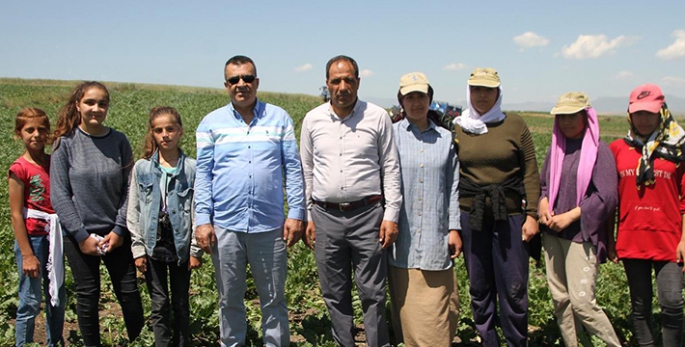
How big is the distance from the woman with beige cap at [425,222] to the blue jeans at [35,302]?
2.46 metres

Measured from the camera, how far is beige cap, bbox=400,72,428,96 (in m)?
3.51

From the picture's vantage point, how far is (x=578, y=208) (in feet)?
11.8

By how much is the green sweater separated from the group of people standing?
0.01m

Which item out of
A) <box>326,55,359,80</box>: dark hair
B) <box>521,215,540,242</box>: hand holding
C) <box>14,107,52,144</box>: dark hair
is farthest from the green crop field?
<box>326,55,359,80</box>: dark hair

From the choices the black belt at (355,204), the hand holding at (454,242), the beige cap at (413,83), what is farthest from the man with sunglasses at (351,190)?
the hand holding at (454,242)

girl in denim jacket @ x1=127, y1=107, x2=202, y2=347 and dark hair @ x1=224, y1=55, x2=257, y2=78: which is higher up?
dark hair @ x1=224, y1=55, x2=257, y2=78

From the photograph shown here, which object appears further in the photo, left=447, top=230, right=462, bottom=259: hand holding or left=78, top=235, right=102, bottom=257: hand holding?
left=447, top=230, right=462, bottom=259: hand holding

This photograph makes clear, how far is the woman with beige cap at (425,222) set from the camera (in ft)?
11.9

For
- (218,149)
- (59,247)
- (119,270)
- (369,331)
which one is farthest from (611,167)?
(59,247)

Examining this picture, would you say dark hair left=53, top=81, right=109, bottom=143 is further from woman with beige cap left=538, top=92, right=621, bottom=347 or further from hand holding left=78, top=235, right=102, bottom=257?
woman with beige cap left=538, top=92, right=621, bottom=347

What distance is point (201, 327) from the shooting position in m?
4.29

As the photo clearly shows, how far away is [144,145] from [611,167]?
3231 millimetres

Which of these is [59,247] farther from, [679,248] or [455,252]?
[679,248]

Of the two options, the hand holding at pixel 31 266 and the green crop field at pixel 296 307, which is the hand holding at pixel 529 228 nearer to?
the green crop field at pixel 296 307
